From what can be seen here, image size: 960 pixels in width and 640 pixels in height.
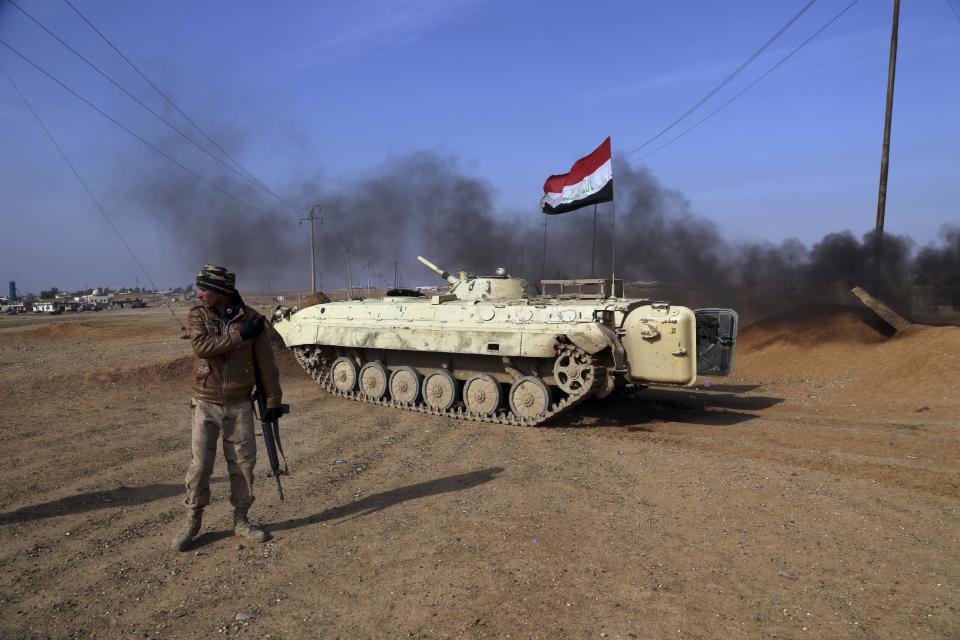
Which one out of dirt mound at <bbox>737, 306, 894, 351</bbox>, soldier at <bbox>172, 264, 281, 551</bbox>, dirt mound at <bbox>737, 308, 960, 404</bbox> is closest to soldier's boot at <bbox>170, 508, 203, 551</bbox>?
soldier at <bbox>172, 264, 281, 551</bbox>

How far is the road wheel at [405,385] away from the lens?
39.8ft

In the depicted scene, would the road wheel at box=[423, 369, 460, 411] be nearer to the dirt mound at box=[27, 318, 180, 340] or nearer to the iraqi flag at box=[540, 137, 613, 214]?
the iraqi flag at box=[540, 137, 613, 214]

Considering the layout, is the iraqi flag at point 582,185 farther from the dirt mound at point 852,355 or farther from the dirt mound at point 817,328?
the dirt mound at point 817,328

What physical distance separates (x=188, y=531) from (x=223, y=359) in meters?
1.45

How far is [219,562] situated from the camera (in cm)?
509

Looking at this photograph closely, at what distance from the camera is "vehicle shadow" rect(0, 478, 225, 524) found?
6105 mm

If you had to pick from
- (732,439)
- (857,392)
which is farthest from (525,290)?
(857,392)

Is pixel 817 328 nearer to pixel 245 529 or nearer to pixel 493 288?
pixel 493 288

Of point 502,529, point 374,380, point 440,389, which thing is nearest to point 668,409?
point 440,389

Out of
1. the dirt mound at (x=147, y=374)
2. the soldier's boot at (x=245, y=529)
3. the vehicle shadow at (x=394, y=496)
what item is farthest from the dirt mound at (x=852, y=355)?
the dirt mound at (x=147, y=374)

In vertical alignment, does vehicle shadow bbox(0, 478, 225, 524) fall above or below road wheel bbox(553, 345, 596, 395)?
below

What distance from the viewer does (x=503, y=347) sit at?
10750 mm

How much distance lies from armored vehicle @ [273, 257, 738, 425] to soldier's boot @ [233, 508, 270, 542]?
571cm

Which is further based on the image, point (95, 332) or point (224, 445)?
point (95, 332)
